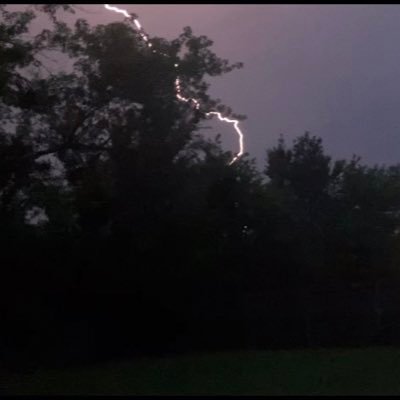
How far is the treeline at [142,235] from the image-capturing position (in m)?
21.5

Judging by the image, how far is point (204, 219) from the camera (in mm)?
23750

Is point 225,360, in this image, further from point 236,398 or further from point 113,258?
point 236,398

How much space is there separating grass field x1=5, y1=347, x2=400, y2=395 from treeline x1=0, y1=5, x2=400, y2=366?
152cm

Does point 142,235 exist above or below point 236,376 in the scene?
above

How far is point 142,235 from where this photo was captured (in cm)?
2298

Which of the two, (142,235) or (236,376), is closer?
(236,376)

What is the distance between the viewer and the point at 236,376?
18.2 m

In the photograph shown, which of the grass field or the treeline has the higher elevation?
the treeline

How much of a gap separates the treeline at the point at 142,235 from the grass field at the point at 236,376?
4.98ft

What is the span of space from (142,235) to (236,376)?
567cm

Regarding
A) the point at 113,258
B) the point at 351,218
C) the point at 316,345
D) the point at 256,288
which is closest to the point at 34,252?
the point at 113,258

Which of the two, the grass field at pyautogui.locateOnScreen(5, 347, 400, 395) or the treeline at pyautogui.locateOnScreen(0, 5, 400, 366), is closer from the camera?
the grass field at pyautogui.locateOnScreen(5, 347, 400, 395)

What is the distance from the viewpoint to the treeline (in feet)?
70.6

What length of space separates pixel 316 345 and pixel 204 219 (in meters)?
4.09
